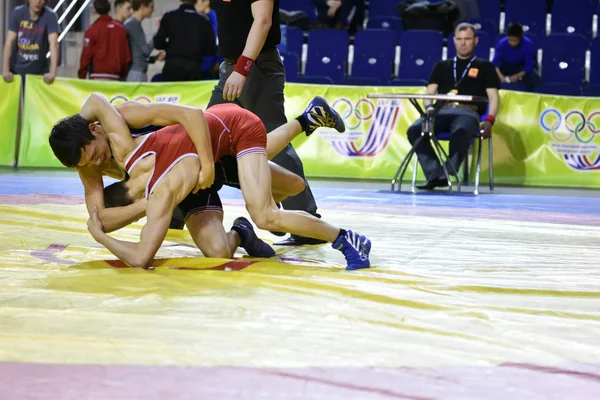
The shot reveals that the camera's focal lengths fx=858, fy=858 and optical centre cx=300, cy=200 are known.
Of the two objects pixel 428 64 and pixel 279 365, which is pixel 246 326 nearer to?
pixel 279 365

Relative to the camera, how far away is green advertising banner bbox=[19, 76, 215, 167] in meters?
9.37

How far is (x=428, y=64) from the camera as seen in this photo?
34.0 feet

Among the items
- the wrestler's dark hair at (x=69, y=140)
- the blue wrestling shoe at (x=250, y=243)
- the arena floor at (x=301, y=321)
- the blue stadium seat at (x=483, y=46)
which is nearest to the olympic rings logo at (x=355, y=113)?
the blue stadium seat at (x=483, y=46)

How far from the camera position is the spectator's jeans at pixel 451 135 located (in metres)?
7.69

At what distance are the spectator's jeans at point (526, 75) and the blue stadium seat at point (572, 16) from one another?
4.20ft

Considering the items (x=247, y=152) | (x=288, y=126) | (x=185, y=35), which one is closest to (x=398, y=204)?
Answer: (x=288, y=126)

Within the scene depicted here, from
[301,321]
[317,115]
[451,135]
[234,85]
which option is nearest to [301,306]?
[301,321]

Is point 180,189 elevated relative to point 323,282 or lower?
elevated

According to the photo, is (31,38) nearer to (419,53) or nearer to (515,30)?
(419,53)

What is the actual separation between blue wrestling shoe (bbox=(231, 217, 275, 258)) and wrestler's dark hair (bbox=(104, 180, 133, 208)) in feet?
1.51

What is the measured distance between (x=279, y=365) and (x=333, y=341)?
25 cm

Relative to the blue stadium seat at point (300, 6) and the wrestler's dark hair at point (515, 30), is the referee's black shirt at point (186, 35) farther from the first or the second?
the wrestler's dark hair at point (515, 30)

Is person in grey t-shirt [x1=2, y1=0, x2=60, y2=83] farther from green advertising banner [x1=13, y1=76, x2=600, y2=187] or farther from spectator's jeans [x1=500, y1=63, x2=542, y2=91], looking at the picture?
spectator's jeans [x1=500, y1=63, x2=542, y2=91]

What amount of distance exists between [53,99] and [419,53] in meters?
4.33
